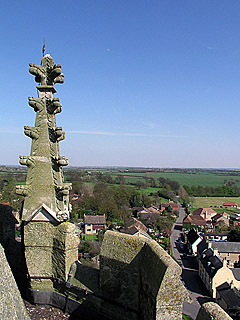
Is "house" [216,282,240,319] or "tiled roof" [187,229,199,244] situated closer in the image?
"house" [216,282,240,319]

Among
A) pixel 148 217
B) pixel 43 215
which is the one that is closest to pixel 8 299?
pixel 43 215

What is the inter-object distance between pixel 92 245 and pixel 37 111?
50811 millimetres

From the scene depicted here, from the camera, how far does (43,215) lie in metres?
6.55

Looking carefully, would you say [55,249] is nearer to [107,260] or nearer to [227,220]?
[107,260]

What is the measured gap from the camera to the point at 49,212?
6473 mm

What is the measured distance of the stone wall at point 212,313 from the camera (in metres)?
3.98

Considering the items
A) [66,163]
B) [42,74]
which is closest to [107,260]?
[66,163]

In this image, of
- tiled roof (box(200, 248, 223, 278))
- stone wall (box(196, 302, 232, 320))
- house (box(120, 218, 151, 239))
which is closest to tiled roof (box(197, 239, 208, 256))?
tiled roof (box(200, 248, 223, 278))

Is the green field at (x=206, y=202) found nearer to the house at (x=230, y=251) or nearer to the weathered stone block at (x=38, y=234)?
the house at (x=230, y=251)

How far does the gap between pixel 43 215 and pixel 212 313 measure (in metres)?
4.43

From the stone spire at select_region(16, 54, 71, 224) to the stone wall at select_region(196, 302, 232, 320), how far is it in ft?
12.6

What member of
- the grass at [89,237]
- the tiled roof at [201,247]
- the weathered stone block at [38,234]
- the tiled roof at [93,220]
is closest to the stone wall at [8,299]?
the weathered stone block at [38,234]

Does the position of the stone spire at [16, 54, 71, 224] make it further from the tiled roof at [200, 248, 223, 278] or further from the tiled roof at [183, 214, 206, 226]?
the tiled roof at [183, 214, 206, 226]

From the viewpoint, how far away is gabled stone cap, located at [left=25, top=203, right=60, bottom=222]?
6.49m
